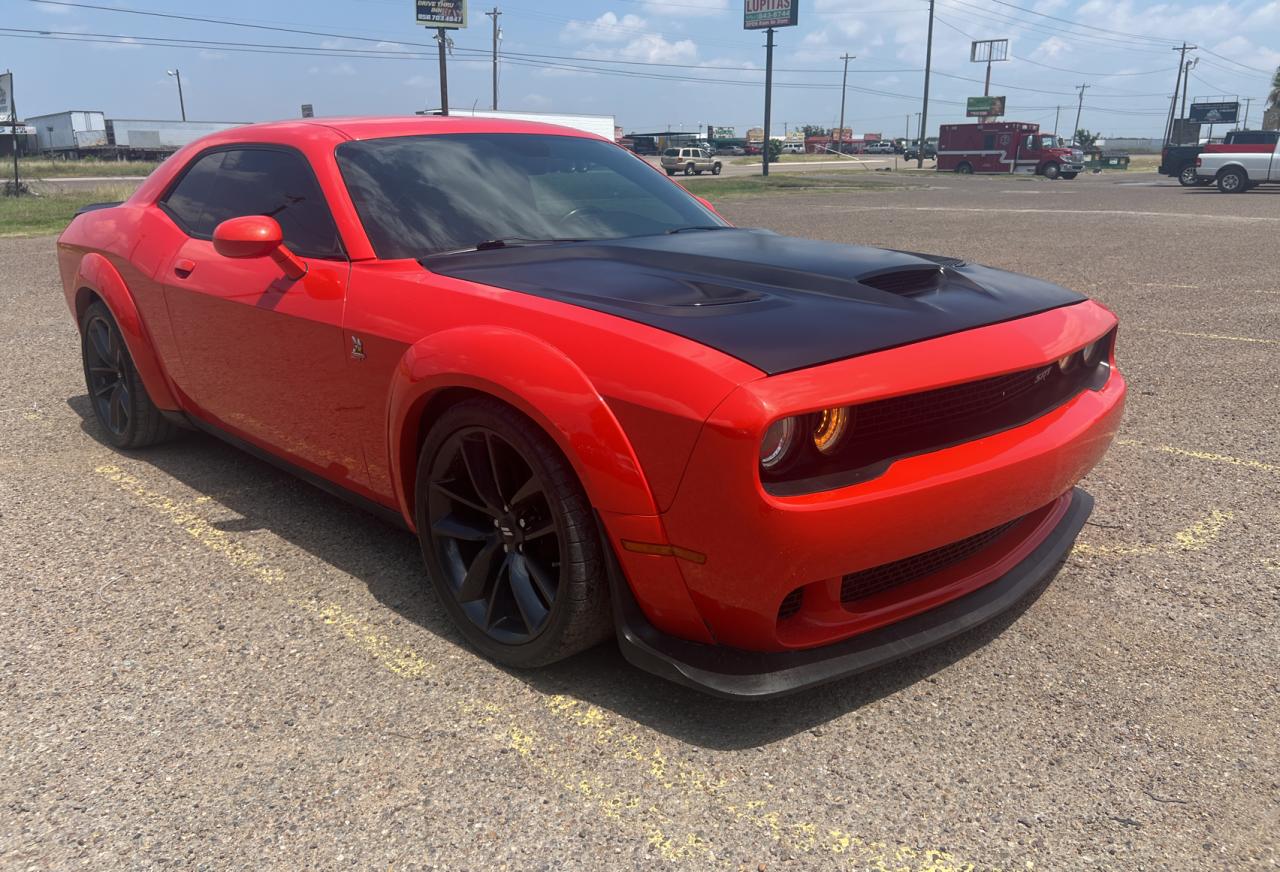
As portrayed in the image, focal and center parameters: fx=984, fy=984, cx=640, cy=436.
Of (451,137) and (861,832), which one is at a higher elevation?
(451,137)

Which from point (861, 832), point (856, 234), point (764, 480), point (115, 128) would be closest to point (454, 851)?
point (861, 832)

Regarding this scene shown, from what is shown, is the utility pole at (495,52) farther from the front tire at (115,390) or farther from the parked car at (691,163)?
the front tire at (115,390)

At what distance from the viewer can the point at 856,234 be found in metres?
15.1

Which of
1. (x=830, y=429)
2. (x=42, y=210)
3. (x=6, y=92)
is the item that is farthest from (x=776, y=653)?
(x=6, y=92)

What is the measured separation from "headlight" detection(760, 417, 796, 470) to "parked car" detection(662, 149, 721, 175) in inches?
1993

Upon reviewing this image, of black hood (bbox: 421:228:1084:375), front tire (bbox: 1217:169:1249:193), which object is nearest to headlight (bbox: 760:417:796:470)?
black hood (bbox: 421:228:1084:375)

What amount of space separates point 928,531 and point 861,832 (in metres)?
0.66

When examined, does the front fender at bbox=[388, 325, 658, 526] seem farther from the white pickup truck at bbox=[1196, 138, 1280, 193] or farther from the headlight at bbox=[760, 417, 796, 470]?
the white pickup truck at bbox=[1196, 138, 1280, 193]

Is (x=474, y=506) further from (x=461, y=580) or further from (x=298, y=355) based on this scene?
(x=298, y=355)

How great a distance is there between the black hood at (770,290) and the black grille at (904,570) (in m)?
0.54

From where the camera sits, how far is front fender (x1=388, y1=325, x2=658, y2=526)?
7.14 ft

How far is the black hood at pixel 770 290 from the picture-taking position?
2.22 metres

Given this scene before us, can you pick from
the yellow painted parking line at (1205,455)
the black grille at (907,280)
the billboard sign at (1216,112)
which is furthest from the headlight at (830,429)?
the billboard sign at (1216,112)

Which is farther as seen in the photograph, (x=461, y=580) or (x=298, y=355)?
(x=298, y=355)
